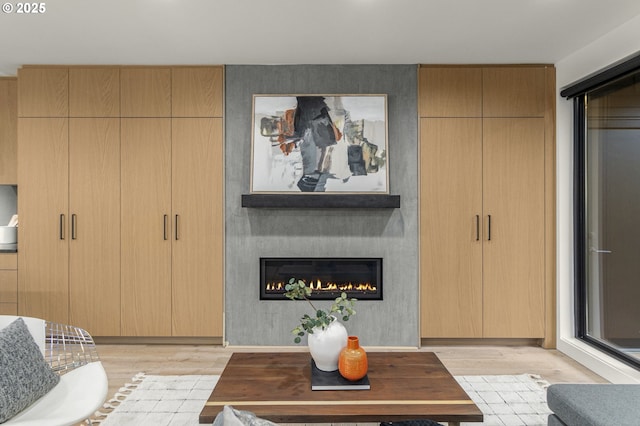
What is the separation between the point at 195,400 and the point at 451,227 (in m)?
2.57

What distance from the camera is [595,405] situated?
1860 mm

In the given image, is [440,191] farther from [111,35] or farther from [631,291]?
[111,35]

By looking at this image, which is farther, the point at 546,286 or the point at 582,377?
the point at 546,286

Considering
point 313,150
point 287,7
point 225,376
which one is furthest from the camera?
point 313,150

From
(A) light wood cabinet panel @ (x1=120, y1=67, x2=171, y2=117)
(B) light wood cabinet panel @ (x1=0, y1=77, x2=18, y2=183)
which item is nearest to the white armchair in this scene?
(A) light wood cabinet panel @ (x1=120, y1=67, x2=171, y2=117)

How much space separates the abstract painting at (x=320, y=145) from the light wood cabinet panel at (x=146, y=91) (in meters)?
0.86

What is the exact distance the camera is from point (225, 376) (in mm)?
2201

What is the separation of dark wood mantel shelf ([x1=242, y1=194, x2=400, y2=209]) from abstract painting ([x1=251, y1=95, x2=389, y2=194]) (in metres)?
0.07

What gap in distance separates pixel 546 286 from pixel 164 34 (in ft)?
12.9

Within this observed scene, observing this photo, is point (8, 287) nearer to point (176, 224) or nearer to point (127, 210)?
point (127, 210)

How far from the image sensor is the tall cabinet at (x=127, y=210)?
3.86 meters

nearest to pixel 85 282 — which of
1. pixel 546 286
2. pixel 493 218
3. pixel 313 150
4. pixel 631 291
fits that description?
pixel 313 150

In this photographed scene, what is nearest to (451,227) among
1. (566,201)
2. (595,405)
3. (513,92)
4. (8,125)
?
(566,201)

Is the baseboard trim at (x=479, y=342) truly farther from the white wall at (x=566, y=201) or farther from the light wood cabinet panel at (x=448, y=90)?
the light wood cabinet panel at (x=448, y=90)
